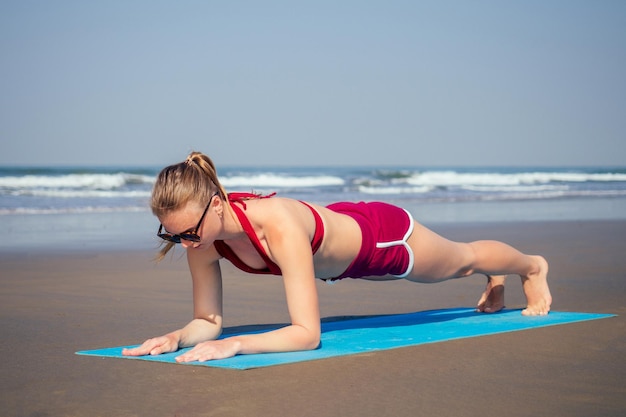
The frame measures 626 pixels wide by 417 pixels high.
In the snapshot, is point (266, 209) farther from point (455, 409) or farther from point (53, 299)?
point (53, 299)

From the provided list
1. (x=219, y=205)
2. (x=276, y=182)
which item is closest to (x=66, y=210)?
(x=219, y=205)

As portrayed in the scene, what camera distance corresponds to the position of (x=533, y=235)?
11.1 meters

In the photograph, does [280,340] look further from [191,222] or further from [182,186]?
[182,186]

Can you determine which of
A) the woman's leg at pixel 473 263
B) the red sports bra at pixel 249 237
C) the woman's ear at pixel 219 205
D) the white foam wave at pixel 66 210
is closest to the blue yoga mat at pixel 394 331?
the woman's leg at pixel 473 263

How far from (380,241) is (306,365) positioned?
38.1 inches

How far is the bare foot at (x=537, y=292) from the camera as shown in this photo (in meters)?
5.03

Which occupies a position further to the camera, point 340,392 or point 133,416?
point 340,392

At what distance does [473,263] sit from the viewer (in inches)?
187

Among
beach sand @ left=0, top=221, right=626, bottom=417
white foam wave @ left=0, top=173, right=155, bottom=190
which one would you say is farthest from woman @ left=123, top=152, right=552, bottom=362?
white foam wave @ left=0, top=173, right=155, bottom=190

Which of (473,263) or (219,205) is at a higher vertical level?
(219,205)

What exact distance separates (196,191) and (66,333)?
1.39 metres

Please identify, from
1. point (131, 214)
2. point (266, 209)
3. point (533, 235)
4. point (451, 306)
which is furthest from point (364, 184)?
point (266, 209)

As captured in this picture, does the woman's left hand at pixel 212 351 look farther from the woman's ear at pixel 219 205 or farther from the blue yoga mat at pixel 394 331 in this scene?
the woman's ear at pixel 219 205

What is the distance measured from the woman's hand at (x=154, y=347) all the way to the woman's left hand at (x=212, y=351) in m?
0.20
